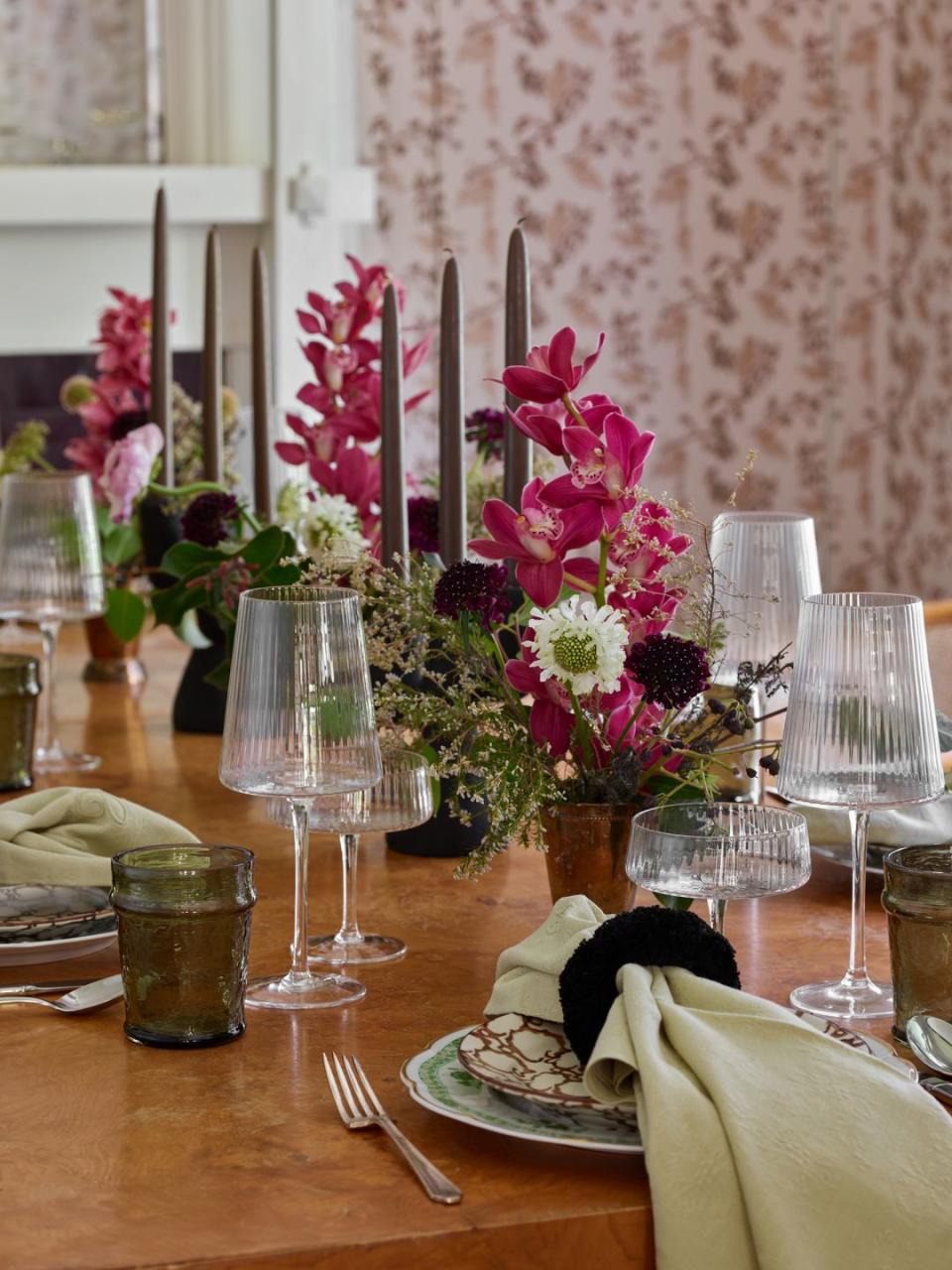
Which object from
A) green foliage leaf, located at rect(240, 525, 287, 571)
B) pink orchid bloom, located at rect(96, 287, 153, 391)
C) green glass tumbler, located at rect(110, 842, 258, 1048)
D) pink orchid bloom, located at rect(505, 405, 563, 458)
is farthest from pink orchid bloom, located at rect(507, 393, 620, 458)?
pink orchid bloom, located at rect(96, 287, 153, 391)

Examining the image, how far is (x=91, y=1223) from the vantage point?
31.8 inches

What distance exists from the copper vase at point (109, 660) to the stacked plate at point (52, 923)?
3.13 feet

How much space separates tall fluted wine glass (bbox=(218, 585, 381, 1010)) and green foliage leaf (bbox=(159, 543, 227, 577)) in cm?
56

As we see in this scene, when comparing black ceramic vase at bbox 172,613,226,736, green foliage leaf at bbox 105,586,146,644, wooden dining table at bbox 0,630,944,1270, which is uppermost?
green foliage leaf at bbox 105,586,146,644

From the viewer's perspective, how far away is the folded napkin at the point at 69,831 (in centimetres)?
125

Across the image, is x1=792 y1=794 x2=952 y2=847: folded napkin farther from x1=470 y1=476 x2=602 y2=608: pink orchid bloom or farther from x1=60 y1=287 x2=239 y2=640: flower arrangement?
x1=60 y1=287 x2=239 y2=640: flower arrangement

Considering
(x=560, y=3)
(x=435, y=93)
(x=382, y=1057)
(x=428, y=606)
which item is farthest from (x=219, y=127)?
(x=382, y=1057)

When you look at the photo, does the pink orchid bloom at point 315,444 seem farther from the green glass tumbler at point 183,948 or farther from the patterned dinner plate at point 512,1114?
the patterned dinner plate at point 512,1114

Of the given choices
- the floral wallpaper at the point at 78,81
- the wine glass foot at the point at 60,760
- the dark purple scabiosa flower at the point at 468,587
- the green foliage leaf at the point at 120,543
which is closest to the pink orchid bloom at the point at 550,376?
the dark purple scabiosa flower at the point at 468,587

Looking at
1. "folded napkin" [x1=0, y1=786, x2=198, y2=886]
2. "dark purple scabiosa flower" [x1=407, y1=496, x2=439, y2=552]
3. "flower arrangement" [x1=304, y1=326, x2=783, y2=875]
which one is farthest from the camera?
"dark purple scabiosa flower" [x1=407, y1=496, x2=439, y2=552]

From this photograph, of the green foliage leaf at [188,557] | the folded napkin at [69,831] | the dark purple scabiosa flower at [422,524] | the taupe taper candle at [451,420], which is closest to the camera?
the folded napkin at [69,831]

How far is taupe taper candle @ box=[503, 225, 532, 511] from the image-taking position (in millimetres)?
1375

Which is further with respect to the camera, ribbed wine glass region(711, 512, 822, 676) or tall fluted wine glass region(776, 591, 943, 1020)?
ribbed wine glass region(711, 512, 822, 676)

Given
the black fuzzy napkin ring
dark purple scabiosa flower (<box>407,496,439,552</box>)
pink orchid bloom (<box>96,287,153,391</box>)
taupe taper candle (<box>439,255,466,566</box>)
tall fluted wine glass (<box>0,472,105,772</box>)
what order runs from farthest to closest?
pink orchid bloom (<box>96,287,153,391</box>) < tall fluted wine glass (<box>0,472,105,772</box>) < dark purple scabiosa flower (<box>407,496,439,552</box>) < taupe taper candle (<box>439,255,466,566</box>) < the black fuzzy napkin ring
